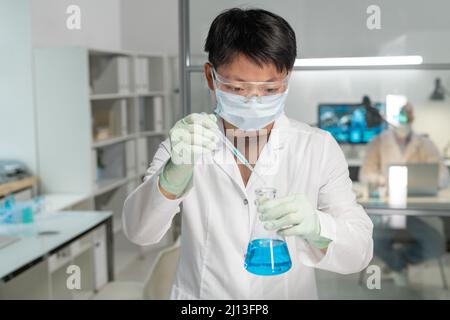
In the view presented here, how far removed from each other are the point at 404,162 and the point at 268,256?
2.83ft

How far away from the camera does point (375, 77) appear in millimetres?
1368

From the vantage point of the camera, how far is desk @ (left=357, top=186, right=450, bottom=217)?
132 centimetres

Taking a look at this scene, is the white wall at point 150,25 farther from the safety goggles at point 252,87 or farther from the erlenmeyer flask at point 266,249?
the erlenmeyer flask at point 266,249

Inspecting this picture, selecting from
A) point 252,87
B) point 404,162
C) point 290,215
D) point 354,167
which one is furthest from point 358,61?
point 404,162

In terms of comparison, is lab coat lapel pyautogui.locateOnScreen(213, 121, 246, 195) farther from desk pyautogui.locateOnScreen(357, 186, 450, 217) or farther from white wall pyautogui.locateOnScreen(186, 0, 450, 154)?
desk pyautogui.locateOnScreen(357, 186, 450, 217)

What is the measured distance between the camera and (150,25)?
140cm

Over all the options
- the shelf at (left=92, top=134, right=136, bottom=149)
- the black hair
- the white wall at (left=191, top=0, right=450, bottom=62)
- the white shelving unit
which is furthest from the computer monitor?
the white shelving unit

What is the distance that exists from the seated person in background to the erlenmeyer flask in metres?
0.39

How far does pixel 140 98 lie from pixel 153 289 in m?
0.63

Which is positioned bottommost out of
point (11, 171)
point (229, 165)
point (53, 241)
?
point (53, 241)

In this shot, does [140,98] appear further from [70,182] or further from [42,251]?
Result: [70,182]


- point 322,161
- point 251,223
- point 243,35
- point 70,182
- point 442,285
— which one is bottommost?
point 442,285

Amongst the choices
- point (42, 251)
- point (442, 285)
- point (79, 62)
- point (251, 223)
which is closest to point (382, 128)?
point (442, 285)

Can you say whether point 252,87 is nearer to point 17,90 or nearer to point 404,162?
point 404,162
